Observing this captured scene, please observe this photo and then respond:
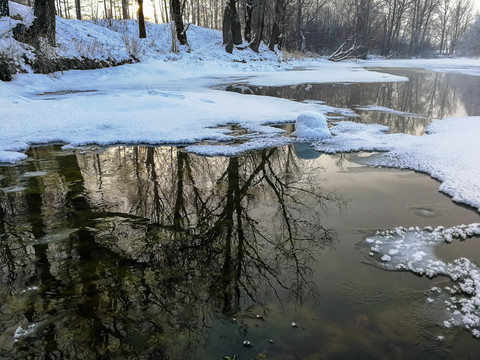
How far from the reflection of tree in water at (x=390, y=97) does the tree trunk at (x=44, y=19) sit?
673 cm

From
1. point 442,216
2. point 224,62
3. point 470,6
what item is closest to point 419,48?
point 470,6

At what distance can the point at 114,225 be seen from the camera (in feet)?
12.4

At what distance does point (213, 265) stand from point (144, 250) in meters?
0.67

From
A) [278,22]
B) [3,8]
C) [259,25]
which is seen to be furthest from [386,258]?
[278,22]

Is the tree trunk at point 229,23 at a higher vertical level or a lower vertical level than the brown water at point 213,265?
higher

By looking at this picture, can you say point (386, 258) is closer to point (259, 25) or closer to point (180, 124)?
point (180, 124)

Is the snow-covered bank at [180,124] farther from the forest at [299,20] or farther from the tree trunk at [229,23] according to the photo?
the tree trunk at [229,23]

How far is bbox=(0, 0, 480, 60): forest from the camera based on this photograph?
22.6 metres

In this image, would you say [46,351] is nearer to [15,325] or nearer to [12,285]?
[15,325]

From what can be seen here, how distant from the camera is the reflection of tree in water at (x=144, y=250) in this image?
2.44 m

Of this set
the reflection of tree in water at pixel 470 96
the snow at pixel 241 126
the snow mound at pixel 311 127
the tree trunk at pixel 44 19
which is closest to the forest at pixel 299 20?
the tree trunk at pixel 44 19

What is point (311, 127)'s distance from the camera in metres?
7.24

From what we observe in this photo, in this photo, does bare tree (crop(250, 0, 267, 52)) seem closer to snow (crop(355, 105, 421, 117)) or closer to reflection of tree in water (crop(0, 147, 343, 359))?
snow (crop(355, 105, 421, 117))

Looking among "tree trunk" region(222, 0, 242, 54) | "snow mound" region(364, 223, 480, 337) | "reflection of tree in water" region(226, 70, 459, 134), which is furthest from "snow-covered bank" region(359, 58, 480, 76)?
"snow mound" region(364, 223, 480, 337)
